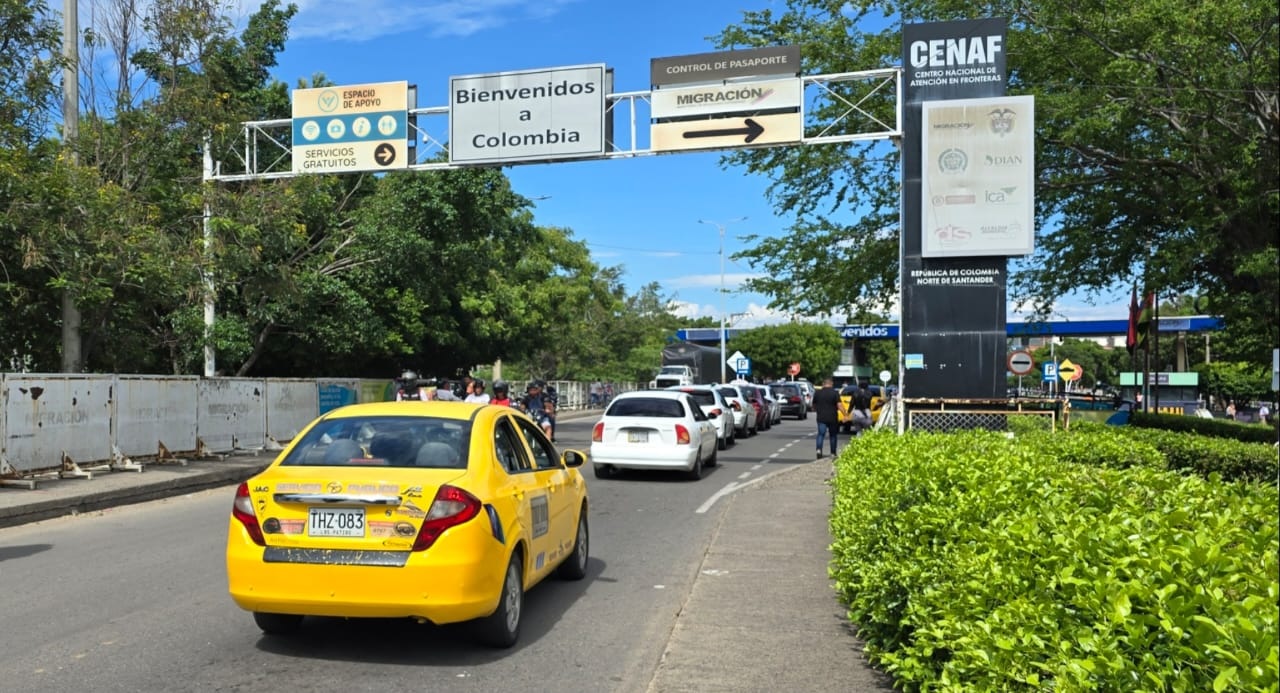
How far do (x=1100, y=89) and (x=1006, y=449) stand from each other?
11.8 meters

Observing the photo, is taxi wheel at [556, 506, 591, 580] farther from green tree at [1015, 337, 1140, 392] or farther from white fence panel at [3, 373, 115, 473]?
green tree at [1015, 337, 1140, 392]

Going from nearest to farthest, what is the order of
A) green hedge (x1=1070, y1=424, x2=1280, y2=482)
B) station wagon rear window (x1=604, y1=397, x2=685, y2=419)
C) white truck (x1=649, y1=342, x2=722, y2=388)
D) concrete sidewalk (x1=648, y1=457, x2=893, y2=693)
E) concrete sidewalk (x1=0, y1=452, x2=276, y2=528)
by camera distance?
concrete sidewalk (x1=648, y1=457, x2=893, y2=693) → green hedge (x1=1070, y1=424, x2=1280, y2=482) → concrete sidewalk (x1=0, y1=452, x2=276, y2=528) → station wagon rear window (x1=604, y1=397, x2=685, y2=419) → white truck (x1=649, y1=342, x2=722, y2=388)

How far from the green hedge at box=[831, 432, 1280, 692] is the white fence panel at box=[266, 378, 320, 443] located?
16.6 meters

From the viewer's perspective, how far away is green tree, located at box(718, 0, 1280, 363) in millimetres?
14523

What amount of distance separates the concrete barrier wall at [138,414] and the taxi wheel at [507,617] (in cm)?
1053

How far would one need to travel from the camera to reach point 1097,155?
59.4 ft

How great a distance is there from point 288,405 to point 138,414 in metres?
4.81

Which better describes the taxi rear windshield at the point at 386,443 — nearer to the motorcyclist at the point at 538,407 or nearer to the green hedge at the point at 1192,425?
the motorcyclist at the point at 538,407

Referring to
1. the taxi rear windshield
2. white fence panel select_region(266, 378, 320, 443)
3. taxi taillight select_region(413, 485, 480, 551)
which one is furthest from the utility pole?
taxi taillight select_region(413, 485, 480, 551)

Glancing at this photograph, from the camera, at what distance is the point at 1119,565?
3.02 m

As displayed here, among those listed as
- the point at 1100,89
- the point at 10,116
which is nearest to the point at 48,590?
the point at 10,116

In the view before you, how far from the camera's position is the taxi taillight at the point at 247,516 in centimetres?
586

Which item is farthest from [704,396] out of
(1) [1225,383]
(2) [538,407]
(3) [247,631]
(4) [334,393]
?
(1) [1225,383]

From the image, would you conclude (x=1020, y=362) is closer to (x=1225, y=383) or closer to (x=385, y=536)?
(x=385, y=536)
